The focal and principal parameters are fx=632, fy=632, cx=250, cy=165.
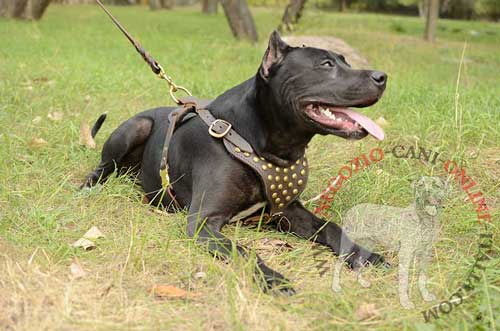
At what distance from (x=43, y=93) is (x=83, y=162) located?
5.82 feet

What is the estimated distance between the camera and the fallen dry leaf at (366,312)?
217 centimetres

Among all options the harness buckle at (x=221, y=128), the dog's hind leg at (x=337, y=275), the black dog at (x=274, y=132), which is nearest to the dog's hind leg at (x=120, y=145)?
the black dog at (x=274, y=132)

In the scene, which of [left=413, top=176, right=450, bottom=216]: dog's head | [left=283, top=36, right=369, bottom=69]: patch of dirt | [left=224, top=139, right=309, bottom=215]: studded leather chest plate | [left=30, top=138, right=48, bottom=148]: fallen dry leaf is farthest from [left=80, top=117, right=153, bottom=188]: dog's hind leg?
[left=283, top=36, right=369, bottom=69]: patch of dirt

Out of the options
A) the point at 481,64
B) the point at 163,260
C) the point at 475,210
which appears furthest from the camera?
the point at 481,64

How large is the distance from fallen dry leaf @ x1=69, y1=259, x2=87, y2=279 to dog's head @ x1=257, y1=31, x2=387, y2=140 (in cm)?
108

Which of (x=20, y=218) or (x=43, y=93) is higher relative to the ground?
(x=20, y=218)

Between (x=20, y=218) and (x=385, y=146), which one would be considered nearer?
(x=20, y=218)

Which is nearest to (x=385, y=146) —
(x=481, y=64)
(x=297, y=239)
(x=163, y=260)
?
(x=297, y=239)

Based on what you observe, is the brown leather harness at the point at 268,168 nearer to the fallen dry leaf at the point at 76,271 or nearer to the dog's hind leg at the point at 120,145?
the dog's hind leg at the point at 120,145

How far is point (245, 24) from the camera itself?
10930 mm

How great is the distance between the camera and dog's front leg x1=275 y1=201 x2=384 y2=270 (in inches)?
110

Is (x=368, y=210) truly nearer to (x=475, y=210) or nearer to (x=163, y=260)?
(x=475, y=210)

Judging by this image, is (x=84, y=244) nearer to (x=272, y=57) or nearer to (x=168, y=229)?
(x=168, y=229)

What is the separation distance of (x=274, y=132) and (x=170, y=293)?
0.93m
